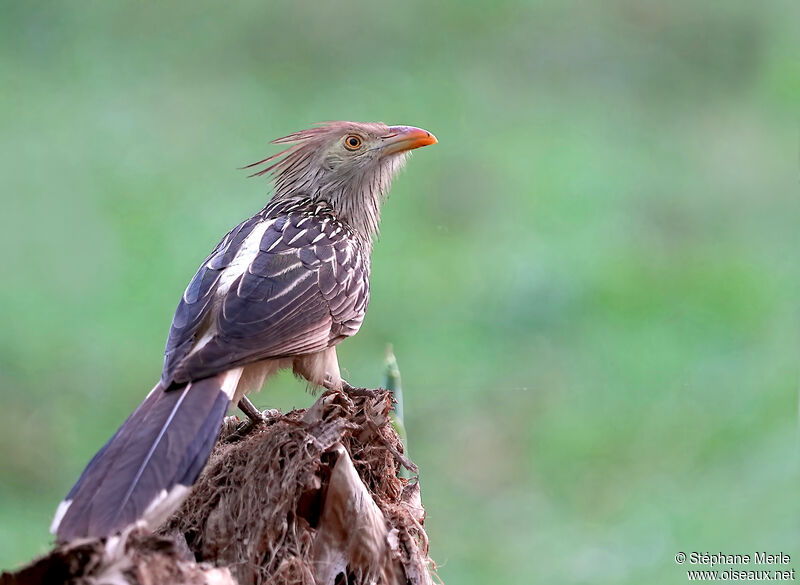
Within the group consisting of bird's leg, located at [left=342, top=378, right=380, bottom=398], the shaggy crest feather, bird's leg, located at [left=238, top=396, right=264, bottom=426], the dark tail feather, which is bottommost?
the dark tail feather

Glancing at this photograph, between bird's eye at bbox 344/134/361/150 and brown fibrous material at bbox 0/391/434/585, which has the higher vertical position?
bird's eye at bbox 344/134/361/150

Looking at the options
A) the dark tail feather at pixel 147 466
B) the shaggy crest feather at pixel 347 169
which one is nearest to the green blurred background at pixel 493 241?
the shaggy crest feather at pixel 347 169

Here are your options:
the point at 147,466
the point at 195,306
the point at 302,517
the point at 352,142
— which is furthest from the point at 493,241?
the point at 147,466

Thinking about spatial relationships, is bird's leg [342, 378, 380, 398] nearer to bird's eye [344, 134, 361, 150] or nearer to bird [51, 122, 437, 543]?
bird [51, 122, 437, 543]

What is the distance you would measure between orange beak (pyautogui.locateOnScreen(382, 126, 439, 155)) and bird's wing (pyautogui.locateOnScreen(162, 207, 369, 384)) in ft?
1.54

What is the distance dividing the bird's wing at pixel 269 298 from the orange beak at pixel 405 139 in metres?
0.47

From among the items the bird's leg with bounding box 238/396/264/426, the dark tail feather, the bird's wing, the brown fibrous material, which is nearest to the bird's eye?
the bird's wing

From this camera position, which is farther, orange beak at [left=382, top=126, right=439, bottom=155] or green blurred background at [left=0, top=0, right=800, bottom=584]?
green blurred background at [left=0, top=0, right=800, bottom=584]

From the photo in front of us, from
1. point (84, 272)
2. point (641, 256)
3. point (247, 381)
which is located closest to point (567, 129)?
point (641, 256)

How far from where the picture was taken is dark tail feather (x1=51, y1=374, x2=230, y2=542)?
2.35 m

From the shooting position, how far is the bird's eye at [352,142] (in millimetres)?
4270

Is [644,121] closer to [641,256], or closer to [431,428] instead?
[641,256]

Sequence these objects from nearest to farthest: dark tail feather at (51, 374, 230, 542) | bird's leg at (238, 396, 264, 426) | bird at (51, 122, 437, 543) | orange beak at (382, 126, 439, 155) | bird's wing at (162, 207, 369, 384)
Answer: dark tail feather at (51, 374, 230, 542) → bird at (51, 122, 437, 543) → bird's wing at (162, 207, 369, 384) → bird's leg at (238, 396, 264, 426) → orange beak at (382, 126, 439, 155)

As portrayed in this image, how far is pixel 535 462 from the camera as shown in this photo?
250 inches
